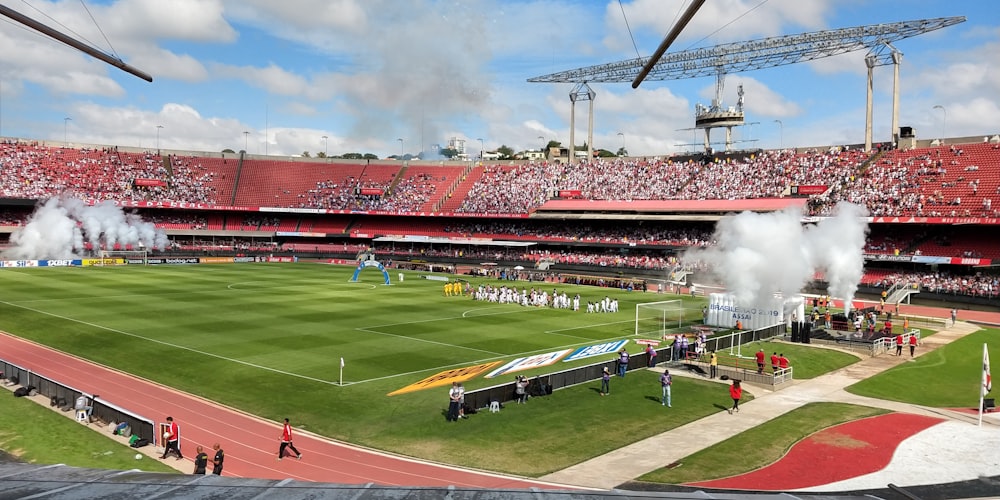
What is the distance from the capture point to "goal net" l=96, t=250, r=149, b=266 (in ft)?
254

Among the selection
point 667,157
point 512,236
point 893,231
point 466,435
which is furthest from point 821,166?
point 466,435

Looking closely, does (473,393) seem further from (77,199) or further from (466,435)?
(77,199)

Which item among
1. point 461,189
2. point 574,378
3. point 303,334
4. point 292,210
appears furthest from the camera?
point 461,189

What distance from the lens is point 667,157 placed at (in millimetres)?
91375

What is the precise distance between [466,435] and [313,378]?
900 centimetres

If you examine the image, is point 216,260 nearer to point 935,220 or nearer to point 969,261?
point 935,220

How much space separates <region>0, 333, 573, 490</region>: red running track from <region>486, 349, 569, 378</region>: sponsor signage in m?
9.32

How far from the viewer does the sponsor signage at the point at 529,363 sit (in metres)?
28.9

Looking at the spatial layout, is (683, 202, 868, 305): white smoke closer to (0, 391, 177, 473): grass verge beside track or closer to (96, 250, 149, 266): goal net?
(0, 391, 177, 473): grass verge beside track

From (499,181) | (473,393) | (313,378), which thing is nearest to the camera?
(473,393)

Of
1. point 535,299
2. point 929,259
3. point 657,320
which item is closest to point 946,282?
point 929,259

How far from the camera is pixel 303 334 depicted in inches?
1436

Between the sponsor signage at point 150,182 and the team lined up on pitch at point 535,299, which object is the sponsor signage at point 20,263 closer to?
the sponsor signage at point 150,182

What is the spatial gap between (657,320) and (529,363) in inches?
667
